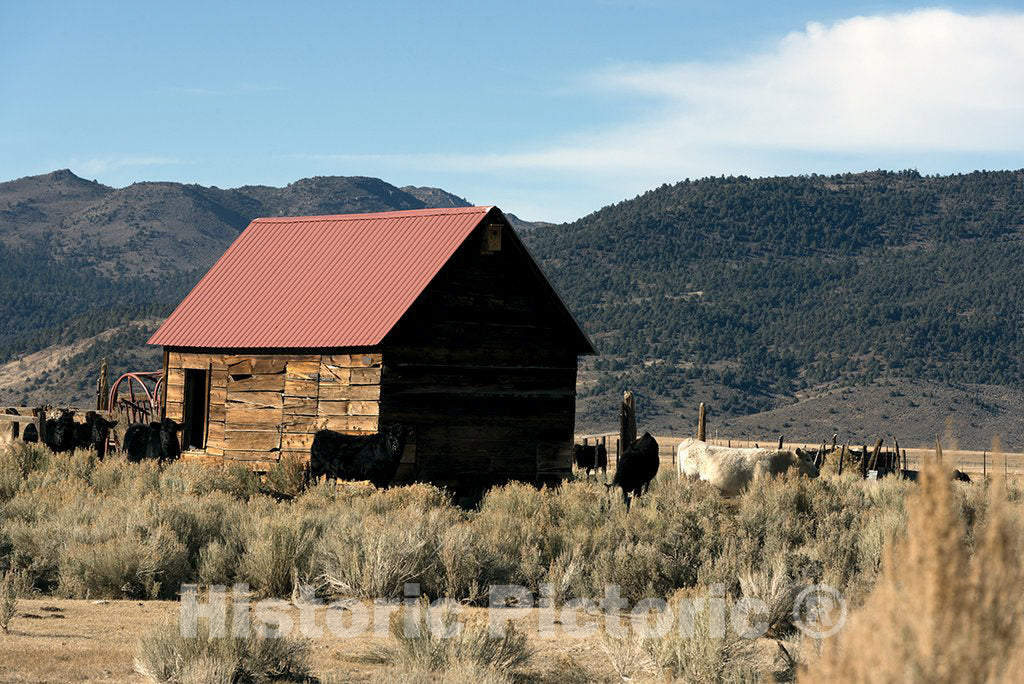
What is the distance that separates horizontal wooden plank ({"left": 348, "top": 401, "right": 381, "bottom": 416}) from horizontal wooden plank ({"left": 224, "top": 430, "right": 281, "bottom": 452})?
1538 millimetres

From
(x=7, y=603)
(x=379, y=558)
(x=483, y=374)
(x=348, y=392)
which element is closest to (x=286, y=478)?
(x=348, y=392)

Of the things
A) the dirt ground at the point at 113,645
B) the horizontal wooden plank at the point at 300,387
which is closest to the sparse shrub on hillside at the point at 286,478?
the horizontal wooden plank at the point at 300,387

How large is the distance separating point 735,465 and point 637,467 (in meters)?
6.21

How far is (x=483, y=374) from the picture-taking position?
19.5 m

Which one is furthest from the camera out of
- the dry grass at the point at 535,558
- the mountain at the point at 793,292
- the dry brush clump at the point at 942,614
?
the mountain at the point at 793,292

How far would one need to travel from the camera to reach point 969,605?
420 centimetres

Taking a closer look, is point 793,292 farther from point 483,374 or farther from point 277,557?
point 277,557

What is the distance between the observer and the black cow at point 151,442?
19453 mm

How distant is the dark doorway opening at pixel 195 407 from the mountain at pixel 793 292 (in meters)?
51.9

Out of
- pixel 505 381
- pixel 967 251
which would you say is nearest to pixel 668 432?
pixel 967 251

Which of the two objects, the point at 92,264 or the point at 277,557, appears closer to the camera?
the point at 277,557

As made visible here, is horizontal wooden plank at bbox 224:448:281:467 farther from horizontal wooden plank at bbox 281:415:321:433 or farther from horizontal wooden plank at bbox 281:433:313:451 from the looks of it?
horizontal wooden plank at bbox 281:415:321:433

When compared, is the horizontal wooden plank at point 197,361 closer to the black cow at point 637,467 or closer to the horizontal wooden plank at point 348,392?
the horizontal wooden plank at point 348,392

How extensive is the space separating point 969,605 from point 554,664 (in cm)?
451
